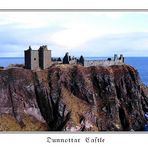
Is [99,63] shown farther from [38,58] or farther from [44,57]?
[38,58]

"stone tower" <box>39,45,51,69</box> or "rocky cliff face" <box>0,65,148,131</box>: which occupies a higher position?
"stone tower" <box>39,45,51,69</box>

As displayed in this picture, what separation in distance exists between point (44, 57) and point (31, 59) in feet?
2.48

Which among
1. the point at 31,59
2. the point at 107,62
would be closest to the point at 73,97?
the point at 107,62

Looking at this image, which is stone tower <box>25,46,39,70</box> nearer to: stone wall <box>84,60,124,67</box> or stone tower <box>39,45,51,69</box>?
stone tower <box>39,45,51,69</box>

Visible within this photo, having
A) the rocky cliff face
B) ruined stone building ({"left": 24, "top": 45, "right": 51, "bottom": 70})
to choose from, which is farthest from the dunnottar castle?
the rocky cliff face

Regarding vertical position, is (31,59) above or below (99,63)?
above

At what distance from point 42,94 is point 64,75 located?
1.54 metres

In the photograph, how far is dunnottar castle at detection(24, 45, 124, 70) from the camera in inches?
964

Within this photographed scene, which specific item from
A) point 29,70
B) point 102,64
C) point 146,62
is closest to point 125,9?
point 146,62

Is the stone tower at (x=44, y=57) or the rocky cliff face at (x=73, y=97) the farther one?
the rocky cliff face at (x=73, y=97)

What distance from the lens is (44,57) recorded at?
84.4 ft

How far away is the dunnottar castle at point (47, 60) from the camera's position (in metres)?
24.5

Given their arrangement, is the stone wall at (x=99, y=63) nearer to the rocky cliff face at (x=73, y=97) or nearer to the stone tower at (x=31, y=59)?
the rocky cliff face at (x=73, y=97)

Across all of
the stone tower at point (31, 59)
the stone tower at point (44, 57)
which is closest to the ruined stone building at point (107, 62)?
the stone tower at point (44, 57)
